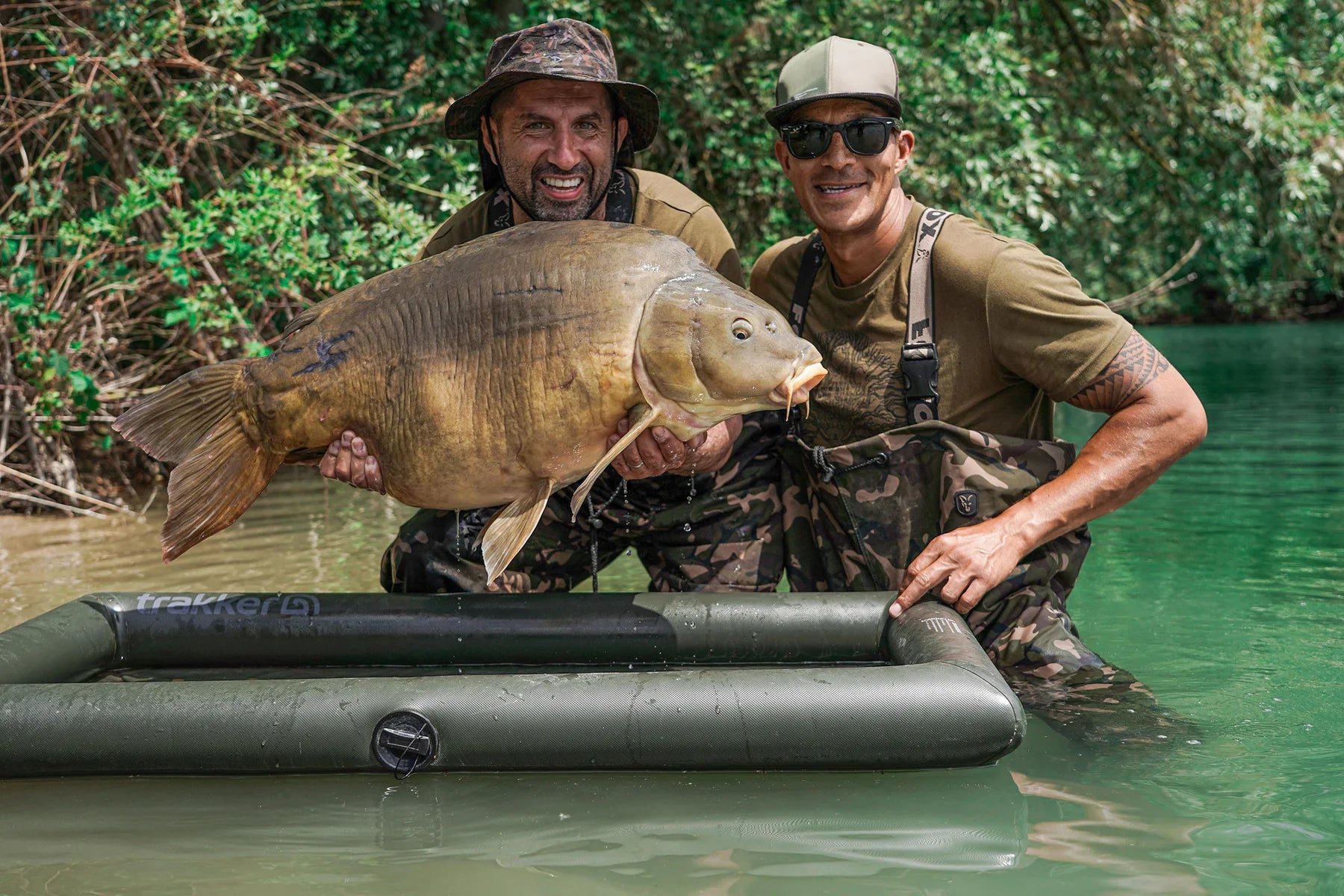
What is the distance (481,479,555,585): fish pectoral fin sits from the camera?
321 centimetres

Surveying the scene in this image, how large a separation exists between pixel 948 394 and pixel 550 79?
156 centimetres

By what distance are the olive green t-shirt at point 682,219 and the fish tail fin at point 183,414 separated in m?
0.88

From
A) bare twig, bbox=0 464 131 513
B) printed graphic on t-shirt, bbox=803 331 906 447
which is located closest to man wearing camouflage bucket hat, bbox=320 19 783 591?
printed graphic on t-shirt, bbox=803 331 906 447

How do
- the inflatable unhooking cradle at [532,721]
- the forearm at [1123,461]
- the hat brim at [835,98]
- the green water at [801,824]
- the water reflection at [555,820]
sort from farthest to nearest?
the hat brim at [835,98]
the forearm at [1123,461]
the inflatable unhooking cradle at [532,721]
the water reflection at [555,820]
the green water at [801,824]

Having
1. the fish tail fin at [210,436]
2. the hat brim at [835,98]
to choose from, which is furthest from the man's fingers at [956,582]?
the fish tail fin at [210,436]

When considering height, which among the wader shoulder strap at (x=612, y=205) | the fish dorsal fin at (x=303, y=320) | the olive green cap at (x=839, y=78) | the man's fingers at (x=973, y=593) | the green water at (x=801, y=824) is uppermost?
the olive green cap at (x=839, y=78)

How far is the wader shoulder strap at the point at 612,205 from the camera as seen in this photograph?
4211 mm

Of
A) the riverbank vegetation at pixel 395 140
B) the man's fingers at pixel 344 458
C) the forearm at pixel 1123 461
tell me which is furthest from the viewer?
the riverbank vegetation at pixel 395 140

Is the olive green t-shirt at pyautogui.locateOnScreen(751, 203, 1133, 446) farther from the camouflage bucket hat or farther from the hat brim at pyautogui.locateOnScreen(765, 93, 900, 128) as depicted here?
the camouflage bucket hat

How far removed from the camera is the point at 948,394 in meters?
3.92

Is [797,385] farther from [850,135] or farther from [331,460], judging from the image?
[331,460]

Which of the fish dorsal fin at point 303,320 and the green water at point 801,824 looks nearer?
the green water at point 801,824

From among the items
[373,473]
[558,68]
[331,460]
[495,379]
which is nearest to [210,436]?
[331,460]

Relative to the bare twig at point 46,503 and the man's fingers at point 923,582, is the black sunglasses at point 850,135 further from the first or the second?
the bare twig at point 46,503
